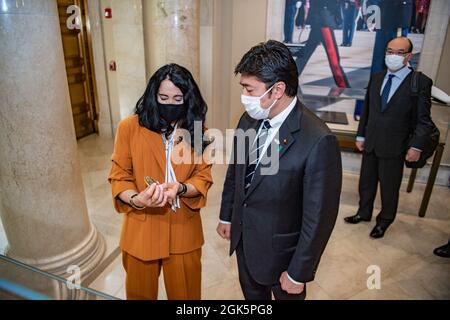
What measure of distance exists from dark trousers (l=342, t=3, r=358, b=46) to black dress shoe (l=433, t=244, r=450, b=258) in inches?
112

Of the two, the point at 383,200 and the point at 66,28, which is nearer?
the point at 383,200

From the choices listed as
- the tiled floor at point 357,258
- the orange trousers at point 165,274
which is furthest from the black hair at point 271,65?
the tiled floor at point 357,258

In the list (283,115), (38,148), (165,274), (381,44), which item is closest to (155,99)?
(283,115)

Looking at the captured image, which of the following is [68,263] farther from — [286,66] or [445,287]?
[445,287]

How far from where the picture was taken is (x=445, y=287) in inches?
114

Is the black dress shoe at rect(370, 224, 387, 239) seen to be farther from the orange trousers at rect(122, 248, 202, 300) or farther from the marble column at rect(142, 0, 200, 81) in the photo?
the marble column at rect(142, 0, 200, 81)

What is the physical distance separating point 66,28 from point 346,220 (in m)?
5.28

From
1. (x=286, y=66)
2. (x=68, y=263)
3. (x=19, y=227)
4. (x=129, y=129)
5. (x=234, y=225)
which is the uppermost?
(x=286, y=66)

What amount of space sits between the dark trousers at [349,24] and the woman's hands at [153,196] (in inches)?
162

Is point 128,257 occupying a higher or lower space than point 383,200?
higher

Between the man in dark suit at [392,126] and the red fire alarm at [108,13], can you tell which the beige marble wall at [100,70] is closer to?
the red fire alarm at [108,13]

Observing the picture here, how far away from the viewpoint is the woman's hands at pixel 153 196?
5.23 feet

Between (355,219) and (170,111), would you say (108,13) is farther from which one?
(355,219)
